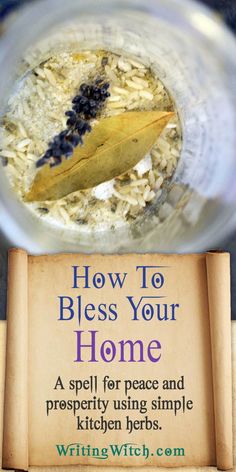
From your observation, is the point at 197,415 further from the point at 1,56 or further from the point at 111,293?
the point at 1,56

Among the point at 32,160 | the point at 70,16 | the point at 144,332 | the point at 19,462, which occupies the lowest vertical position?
the point at 19,462

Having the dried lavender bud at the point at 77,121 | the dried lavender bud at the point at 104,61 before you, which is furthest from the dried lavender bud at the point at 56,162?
the dried lavender bud at the point at 104,61

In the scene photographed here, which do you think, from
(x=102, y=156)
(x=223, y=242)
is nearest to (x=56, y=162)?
(x=102, y=156)

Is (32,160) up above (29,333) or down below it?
above

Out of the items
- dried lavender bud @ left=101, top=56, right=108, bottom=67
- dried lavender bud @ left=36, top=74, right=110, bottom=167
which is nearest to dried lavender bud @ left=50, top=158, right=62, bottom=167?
dried lavender bud @ left=36, top=74, right=110, bottom=167

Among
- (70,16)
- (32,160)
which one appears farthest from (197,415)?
(70,16)

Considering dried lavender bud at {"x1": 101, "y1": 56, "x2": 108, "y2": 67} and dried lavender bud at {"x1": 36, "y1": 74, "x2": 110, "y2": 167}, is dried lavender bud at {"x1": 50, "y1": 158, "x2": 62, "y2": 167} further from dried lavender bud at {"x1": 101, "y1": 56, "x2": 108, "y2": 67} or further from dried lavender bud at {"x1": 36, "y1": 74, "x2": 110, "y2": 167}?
dried lavender bud at {"x1": 101, "y1": 56, "x2": 108, "y2": 67}

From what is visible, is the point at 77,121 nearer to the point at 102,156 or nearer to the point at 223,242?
the point at 102,156
